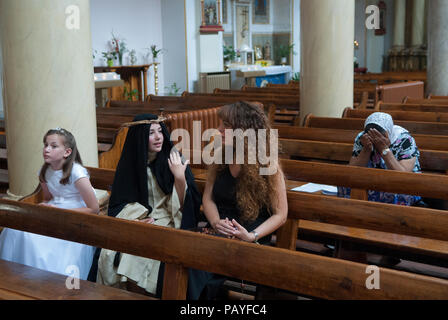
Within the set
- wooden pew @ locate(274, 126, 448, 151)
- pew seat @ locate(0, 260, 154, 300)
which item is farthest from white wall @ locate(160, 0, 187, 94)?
pew seat @ locate(0, 260, 154, 300)

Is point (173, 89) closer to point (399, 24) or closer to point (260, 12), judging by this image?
point (260, 12)

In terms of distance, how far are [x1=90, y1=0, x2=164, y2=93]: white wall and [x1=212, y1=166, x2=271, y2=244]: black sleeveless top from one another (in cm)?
985

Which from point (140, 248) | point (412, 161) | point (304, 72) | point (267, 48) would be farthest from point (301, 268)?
point (267, 48)

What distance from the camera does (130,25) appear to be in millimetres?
13398

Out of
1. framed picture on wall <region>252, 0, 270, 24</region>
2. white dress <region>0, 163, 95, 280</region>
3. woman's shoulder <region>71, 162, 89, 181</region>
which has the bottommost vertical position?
white dress <region>0, 163, 95, 280</region>

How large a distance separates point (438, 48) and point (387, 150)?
7779mm

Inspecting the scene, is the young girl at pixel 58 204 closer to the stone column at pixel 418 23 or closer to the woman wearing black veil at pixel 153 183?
the woman wearing black veil at pixel 153 183

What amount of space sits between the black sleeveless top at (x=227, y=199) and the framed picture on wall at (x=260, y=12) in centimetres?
1553

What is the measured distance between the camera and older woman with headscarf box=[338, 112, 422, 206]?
12.6 ft

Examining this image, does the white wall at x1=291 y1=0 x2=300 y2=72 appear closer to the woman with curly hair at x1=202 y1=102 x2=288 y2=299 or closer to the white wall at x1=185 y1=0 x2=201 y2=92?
→ the white wall at x1=185 y1=0 x2=201 y2=92

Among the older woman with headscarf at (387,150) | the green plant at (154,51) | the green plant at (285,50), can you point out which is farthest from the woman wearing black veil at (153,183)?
the green plant at (285,50)

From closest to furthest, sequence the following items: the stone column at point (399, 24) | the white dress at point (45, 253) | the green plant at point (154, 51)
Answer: the white dress at point (45, 253), the green plant at point (154, 51), the stone column at point (399, 24)

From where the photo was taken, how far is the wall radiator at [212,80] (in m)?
14.1

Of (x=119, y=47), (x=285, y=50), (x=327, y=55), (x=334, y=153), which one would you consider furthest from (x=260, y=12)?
(x=334, y=153)
